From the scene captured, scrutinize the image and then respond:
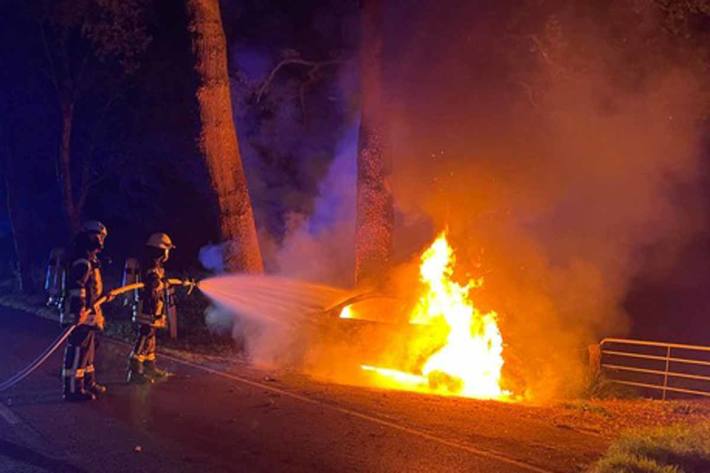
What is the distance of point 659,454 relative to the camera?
6.69 m

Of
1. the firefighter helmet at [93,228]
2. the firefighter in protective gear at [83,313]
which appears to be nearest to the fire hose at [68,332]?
the firefighter in protective gear at [83,313]

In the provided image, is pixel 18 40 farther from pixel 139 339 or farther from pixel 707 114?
pixel 707 114

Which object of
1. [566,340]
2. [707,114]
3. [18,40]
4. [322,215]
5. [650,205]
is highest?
[18,40]

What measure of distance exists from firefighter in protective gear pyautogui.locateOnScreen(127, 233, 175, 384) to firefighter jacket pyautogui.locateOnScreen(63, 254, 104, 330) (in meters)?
0.88

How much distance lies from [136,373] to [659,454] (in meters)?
6.32

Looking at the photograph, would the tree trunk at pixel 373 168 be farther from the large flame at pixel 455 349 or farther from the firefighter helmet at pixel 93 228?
the firefighter helmet at pixel 93 228

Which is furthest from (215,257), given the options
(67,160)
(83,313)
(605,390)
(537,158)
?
(67,160)

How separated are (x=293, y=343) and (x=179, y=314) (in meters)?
5.24

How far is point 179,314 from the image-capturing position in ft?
55.0

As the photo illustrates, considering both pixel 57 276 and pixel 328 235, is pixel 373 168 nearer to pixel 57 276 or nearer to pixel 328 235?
pixel 328 235

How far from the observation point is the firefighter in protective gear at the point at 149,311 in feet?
33.0

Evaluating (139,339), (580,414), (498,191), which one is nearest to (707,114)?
(498,191)

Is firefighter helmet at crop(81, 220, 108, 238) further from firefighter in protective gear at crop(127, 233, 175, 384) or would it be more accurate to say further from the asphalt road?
the asphalt road

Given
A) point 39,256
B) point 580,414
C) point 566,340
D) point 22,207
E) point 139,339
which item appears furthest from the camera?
point 39,256
